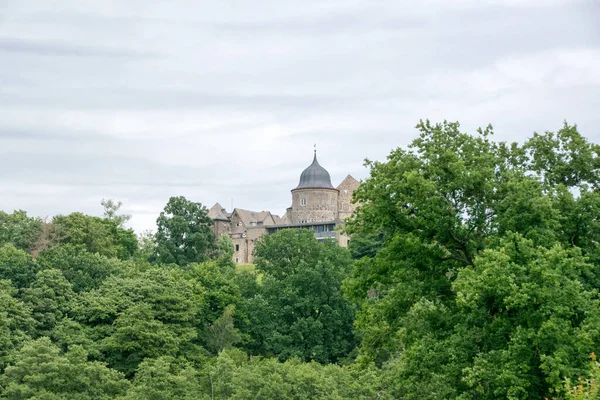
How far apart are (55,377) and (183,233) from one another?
39.7 meters

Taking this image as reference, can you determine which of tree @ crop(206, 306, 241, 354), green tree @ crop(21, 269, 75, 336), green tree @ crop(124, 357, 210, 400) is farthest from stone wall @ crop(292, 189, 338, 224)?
green tree @ crop(124, 357, 210, 400)

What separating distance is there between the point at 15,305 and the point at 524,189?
110 feet

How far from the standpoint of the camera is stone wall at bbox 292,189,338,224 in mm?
114938

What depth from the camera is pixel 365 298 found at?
1096 inches

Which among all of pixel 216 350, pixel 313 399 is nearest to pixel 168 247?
pixel 216 350

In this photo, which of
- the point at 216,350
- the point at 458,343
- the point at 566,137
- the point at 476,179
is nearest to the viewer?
the point at 458,343

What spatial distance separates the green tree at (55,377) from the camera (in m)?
43.3

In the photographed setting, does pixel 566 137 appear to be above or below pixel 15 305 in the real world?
above

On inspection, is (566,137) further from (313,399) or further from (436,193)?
(313,399)

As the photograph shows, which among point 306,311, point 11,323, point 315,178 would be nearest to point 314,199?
point 315,178

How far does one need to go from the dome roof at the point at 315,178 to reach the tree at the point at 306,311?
48.1 metres

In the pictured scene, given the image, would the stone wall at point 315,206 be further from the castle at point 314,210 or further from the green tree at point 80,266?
the green tree at point 80,266

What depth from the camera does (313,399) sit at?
43.5 m

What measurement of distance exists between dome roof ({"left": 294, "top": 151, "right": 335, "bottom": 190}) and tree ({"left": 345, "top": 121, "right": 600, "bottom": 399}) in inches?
3457
